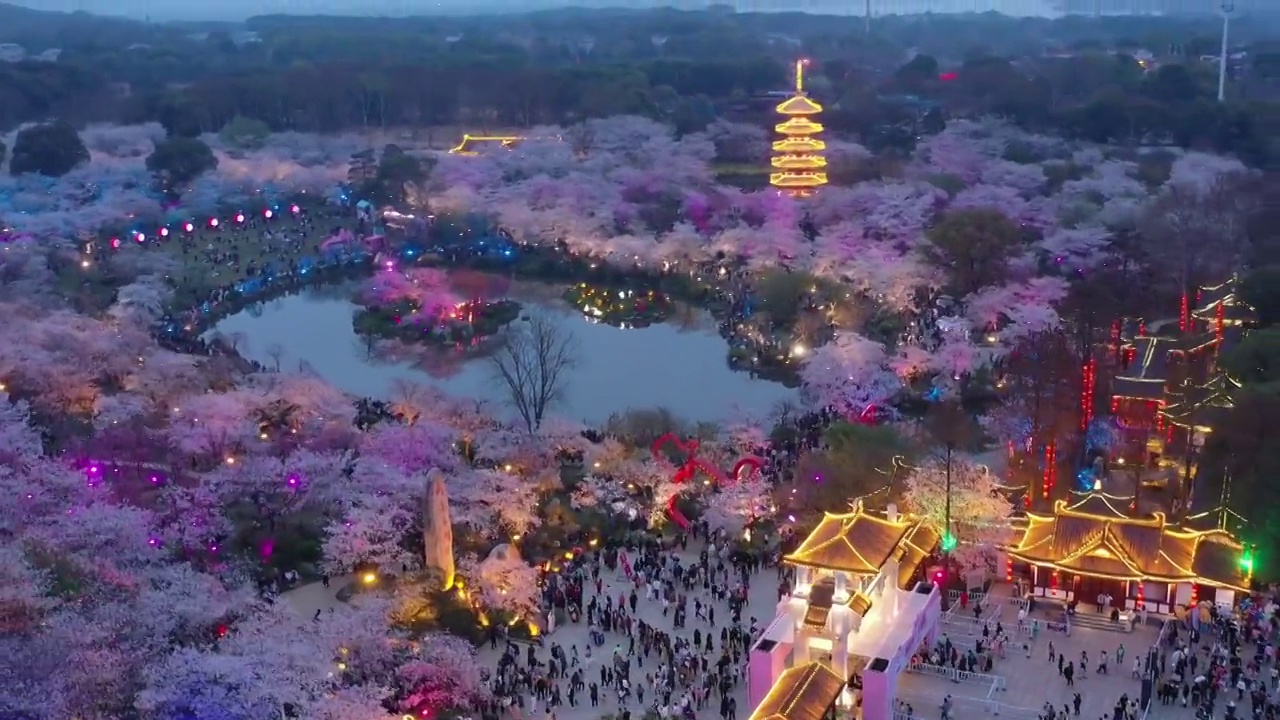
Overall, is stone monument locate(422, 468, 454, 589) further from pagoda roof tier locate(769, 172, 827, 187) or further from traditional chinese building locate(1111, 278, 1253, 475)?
pagoda roof tier locate(769, 172, 827, 187)

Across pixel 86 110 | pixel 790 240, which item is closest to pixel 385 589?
pixel 790 240

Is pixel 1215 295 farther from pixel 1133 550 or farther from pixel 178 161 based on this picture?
pixel 178 161

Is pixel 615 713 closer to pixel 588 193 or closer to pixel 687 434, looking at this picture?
pixel 687 434

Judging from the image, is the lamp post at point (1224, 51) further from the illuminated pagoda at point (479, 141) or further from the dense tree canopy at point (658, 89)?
the illuminated pagoda at point (479, 141)

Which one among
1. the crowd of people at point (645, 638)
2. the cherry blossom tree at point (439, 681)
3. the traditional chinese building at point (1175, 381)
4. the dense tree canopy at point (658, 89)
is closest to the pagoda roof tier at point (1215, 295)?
the traditional chinese building at point (1175, 381)

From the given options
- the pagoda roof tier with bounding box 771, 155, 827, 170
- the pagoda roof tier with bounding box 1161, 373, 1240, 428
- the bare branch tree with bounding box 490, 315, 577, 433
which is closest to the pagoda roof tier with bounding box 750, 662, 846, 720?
the pagoda roof tier with bounding box 1161, 373, 1240, 428
